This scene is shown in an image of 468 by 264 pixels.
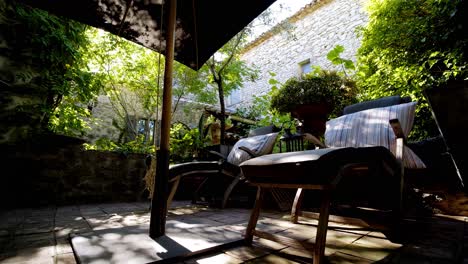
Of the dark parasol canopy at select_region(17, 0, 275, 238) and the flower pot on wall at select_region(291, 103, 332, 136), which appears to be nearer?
the dark parasol canopy at select_region(17, 0, 275, 238)

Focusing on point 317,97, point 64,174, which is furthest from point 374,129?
point 64,174

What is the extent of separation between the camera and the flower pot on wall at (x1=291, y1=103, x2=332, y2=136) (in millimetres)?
3232

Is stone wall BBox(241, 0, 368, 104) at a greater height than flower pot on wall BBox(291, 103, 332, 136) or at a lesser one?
greater

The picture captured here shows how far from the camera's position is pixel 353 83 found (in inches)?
135

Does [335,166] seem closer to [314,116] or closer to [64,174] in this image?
[314,116]

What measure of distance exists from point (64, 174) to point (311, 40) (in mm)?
8329

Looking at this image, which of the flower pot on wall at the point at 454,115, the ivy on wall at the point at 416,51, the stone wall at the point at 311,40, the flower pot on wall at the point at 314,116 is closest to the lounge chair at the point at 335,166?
the flower pot on wall at the point at 454,115

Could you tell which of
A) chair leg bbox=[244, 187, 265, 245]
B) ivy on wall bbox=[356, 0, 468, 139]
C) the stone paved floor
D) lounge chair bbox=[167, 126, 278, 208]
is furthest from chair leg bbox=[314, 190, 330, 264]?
ivy on wall bbox=[356, 0, 468, 139]

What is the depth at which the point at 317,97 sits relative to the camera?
10.6ft

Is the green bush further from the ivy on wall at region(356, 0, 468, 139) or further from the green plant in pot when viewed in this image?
the ivy on wall at region(356, 0, 468, 139)

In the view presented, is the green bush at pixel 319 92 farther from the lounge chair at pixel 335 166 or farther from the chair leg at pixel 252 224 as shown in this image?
the chair leg at pixel 252 224

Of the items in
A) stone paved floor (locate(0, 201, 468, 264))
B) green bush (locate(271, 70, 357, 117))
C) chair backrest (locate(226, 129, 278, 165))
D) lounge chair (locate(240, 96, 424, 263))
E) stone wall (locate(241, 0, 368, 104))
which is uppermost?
stone wall (locate(241, 0, 368, 104))

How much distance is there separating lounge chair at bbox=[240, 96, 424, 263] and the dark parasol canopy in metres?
0.66

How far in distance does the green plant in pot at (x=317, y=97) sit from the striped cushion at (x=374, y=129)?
1019 millimetres
